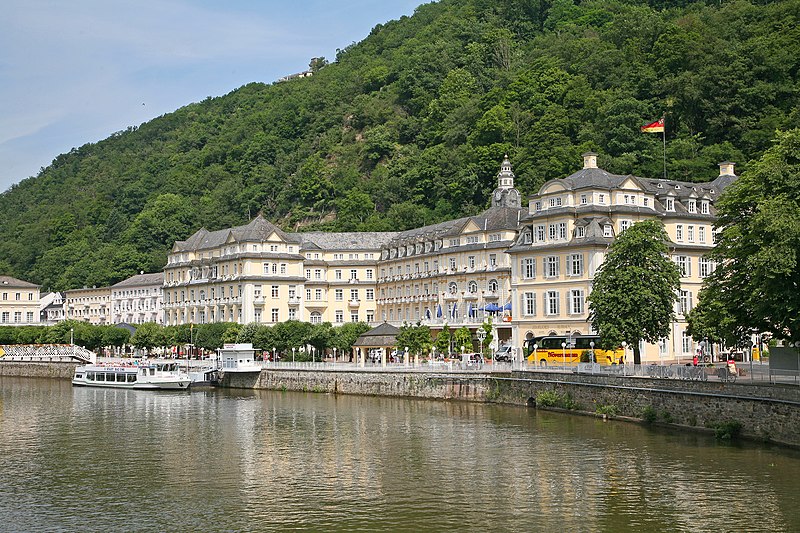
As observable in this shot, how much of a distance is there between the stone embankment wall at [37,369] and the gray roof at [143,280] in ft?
89.1

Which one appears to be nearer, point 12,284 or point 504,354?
point 504,354

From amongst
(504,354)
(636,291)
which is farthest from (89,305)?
(636,291)

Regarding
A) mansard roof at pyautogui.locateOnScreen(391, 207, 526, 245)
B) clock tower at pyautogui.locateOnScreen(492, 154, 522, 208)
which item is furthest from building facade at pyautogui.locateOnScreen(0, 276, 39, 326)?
clock tower at pyautogui.locateOnScreen(492, 154, 522, 208)

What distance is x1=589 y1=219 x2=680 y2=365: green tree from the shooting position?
174ft

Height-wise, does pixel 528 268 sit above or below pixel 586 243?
below

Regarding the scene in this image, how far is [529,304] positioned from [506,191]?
3252 centimetres

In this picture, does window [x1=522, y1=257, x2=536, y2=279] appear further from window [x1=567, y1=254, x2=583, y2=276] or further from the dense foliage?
the dense foliage

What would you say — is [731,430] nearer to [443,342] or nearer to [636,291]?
[636,291]

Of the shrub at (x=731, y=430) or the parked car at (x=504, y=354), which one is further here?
the parked car at (x=504, y=354)

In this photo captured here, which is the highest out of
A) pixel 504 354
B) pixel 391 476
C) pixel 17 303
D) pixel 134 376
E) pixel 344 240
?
pixel 344 240

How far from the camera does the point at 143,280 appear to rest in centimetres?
13450

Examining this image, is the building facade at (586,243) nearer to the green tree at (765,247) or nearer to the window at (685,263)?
the window at (685,263)

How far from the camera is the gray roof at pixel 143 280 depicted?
5167 inches

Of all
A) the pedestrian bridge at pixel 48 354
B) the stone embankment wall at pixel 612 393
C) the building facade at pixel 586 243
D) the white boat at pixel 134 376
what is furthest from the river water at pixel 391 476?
the pedestrian bridge at pixel 48 354
